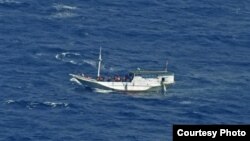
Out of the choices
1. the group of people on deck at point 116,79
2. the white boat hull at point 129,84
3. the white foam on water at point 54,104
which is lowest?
the white foam on water at point 54,104

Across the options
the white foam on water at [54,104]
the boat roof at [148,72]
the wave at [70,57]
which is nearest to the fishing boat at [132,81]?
the boat roof at [148,72]

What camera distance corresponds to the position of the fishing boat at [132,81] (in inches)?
6722

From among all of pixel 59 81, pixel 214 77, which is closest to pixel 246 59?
pixel 214 77

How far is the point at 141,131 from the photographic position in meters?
135

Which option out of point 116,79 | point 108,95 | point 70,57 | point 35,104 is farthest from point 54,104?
point 70,57

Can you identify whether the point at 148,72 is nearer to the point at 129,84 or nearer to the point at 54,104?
the point at 129,84

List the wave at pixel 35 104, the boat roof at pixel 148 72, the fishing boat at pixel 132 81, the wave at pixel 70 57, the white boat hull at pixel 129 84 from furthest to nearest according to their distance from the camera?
the wave at pixel 70 57
the boat roof at pixel 148 72
the fishing boat at pixel 132 81
the white boat hull at pixel 129 84
the wave at pixel 35 104

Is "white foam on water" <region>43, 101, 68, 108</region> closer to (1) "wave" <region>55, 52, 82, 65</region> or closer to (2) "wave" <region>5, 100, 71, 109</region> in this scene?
(2) "wave" <region>5, 100, 71, 109</region>

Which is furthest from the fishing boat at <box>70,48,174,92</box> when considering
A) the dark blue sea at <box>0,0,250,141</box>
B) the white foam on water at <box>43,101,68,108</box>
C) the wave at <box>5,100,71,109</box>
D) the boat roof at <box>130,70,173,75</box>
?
the wave at <box>5,100,71,109</box>

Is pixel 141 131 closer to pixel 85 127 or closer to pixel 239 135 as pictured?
pixel 85 127

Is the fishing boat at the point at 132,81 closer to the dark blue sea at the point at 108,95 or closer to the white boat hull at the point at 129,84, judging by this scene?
the white boat hull at the point at 129,84

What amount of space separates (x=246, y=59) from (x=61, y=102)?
218 feet

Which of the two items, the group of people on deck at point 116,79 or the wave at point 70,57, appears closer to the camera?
the group of people on deck at point 116,79

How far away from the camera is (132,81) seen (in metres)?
175
